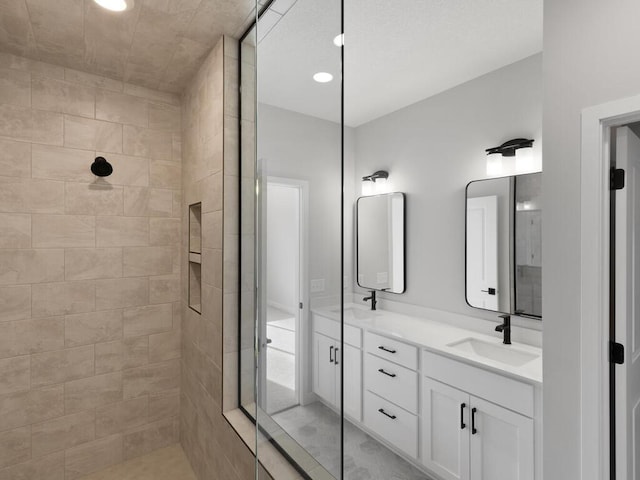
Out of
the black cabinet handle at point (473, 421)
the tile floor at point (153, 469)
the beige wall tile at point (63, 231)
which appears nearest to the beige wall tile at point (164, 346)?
the tile floor at point (153, 469)

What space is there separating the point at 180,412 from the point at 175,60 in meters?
2.28

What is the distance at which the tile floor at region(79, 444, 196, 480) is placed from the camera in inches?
82.5

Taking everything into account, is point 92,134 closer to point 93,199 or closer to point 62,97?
point 62,97

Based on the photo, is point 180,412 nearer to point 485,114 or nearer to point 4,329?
point 4,329

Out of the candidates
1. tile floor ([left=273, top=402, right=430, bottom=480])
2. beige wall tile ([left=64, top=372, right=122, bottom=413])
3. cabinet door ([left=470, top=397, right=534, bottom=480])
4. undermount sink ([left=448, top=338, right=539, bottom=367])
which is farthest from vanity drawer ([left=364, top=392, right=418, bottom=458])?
beige wall tile ([left=64, top=372, right=122, bottom=413])

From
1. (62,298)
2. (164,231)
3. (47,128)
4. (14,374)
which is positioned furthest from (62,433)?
(47,128)

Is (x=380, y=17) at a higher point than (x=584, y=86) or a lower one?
higher

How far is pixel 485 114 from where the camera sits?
8.15ft

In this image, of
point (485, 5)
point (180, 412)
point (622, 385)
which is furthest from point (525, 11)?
point (180, 412)

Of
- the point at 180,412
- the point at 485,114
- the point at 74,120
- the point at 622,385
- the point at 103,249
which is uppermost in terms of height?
the point at 485,114

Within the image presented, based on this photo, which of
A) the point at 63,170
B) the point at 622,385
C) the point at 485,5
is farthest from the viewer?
the point at 63,170

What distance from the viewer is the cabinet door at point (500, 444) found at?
1.74 metres

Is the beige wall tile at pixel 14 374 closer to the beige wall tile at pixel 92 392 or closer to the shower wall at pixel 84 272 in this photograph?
the shower wall at pixel 84 272

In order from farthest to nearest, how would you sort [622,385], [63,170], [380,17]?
[63,170] → [380,17] → [622,385]
